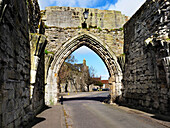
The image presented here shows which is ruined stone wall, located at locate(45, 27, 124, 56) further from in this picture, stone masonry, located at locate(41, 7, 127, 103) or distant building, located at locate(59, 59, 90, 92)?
distant building, located at locate(59, 59, 90, 92)

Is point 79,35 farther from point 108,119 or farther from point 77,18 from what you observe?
point 108,119

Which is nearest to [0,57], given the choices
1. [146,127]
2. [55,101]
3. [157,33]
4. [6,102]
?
[6,102]

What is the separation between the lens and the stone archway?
9.57 m

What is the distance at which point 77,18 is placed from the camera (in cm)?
1040

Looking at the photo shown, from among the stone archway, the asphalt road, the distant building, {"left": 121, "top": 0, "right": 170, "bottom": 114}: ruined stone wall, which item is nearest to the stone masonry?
the stone archway

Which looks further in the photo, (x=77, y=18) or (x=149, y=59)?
(x=77, y=18)

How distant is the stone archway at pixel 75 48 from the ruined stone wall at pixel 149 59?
0.65 m

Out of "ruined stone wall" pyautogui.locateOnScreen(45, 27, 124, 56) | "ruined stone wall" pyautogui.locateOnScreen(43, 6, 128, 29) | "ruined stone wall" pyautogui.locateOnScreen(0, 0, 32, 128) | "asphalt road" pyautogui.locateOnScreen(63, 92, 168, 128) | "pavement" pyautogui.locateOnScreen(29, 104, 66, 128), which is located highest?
"ruined stone wall" pyautogui.locateOnScreen(43, 6, 128, 29)

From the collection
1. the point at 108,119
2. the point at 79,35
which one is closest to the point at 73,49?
the point at 79,35

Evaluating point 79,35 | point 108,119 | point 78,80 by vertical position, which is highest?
point 79,35

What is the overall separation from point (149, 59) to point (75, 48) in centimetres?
486

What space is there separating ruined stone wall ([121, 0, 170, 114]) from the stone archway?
0.65m

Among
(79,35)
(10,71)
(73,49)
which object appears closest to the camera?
(10,71)

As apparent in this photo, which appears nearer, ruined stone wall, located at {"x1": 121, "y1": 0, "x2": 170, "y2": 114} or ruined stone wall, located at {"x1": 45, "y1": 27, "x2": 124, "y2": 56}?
ruined stone wall, located at {"x1": 121, "y1": 0, "x2": 170, "y2": 114}
